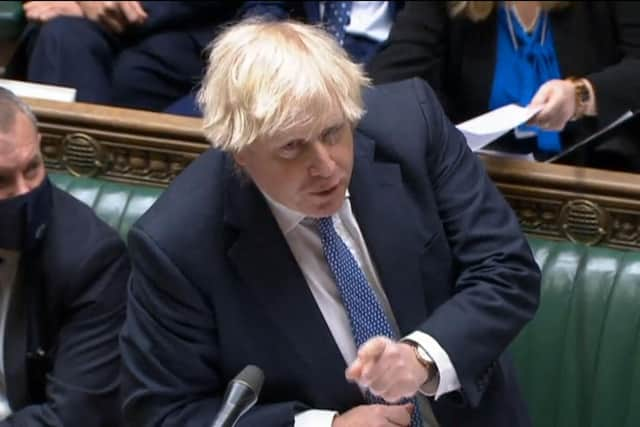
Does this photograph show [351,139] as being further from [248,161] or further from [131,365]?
[131,365]

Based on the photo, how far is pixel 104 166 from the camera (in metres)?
2.28

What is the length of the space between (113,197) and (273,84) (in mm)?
776

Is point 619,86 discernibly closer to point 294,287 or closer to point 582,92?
point 582,92

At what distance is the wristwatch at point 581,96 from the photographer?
2201 mm

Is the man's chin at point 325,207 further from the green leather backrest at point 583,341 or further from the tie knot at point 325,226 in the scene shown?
the green leather backrest at point 583,341

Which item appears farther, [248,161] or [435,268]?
[435,268]

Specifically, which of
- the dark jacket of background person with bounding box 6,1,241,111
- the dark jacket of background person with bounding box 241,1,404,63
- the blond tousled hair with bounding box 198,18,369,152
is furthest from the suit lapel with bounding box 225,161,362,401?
the dark jacket of background person with bounding box 6,1,241,111

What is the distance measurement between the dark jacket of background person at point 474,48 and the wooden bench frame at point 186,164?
0.91 feet

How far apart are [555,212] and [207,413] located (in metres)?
0.68

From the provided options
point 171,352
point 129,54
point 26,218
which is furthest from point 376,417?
point 129,54

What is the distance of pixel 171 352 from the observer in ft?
5.53

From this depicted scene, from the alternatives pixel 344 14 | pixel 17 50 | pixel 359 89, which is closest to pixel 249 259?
pixel 359 89

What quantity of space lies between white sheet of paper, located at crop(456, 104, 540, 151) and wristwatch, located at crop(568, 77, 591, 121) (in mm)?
127

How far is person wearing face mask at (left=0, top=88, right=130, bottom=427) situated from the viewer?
1.89 m
